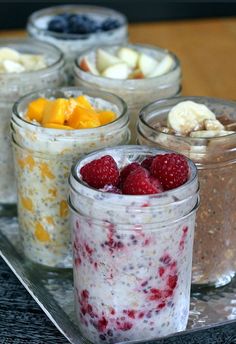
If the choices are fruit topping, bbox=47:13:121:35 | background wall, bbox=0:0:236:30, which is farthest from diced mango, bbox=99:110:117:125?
background wall, bbox=0:0:236:30

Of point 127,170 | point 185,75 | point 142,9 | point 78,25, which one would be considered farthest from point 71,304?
point 142,9

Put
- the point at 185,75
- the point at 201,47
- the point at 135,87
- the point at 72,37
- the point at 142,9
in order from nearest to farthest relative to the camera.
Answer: the point at 135,87, the point at 72,37, the point at 185,75, the point at 201,47, the point at 142,9

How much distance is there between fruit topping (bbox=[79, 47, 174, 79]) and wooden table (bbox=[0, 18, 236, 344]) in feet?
0.90

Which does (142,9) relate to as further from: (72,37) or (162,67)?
(162,67)

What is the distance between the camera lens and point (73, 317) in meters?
1.14

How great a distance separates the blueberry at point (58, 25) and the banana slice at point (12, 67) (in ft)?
0.88

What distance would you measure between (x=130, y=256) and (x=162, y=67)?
56 cm

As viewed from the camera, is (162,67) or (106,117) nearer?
(106,117)

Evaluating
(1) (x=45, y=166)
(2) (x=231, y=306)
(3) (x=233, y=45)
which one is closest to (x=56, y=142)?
(1) (x=45, y=166)

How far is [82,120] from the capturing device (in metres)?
1.19

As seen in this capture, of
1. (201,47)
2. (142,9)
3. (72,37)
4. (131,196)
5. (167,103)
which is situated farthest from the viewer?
(142,9)

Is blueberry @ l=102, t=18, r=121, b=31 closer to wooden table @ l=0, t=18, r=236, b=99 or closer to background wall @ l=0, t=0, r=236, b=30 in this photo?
wooden table @ l=0, t=18, r=236, b=99

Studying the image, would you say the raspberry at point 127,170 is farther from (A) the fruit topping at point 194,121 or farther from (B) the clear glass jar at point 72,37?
(B) the clear glass jar at point 72,37

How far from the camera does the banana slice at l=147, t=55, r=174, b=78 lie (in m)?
1.45
